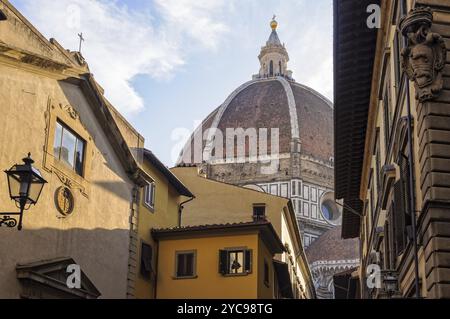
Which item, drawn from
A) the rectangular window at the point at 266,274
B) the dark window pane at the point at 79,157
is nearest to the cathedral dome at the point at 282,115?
the rectangular window at the point at 266,274

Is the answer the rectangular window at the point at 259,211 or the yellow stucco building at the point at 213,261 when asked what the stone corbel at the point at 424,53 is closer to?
the yellow stucco building at the point at 213,261

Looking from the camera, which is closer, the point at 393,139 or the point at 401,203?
the point at 401,203

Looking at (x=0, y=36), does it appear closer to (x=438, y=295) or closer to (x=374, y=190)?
(x=438, y=295)

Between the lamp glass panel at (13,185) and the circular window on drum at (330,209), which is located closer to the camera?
the lamp glass panel at (13,185)

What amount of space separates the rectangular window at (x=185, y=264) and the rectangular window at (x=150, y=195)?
2.12 metres

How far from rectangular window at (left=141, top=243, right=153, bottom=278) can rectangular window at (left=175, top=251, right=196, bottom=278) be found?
1.44 meters

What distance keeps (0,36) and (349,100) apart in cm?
1035

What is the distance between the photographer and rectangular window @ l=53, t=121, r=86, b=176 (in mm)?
20000

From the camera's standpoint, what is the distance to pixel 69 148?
20703 mm

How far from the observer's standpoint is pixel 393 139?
1736 cm

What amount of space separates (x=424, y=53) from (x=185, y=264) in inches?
712

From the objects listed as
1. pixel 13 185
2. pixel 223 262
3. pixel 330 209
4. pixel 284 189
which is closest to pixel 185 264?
pixel 223 262

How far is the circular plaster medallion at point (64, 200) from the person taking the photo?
19.7m
